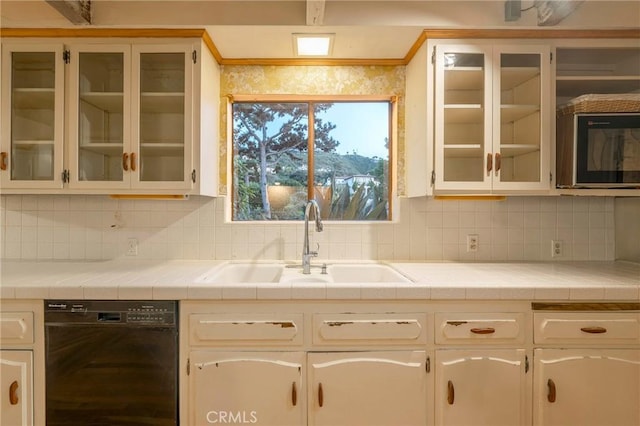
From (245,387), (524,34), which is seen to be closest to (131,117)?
(245,387)

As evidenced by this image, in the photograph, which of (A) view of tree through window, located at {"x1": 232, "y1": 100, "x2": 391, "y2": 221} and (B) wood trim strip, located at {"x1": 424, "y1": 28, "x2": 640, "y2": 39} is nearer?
(B) wood trim strip, located at {"x1": 424, "y1": 28, "x2": 640, "y2": 39}

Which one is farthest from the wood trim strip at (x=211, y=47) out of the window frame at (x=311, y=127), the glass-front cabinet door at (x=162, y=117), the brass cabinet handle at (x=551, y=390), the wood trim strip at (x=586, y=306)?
the brass cabinet handle at (x=551, y=390)

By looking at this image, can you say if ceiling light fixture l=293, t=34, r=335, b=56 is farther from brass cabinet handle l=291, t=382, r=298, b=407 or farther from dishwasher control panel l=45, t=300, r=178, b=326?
brass cabinet handle l=291, t=382, r=298, b=407

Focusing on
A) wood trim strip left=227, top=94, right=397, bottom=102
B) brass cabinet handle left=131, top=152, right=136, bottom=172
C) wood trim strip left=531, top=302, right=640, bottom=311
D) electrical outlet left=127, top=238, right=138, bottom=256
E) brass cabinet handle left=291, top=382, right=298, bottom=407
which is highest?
wood trim strip left=227, top=94, right=397, bottom=102

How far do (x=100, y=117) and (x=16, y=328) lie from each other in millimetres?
1081

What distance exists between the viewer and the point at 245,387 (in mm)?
1590

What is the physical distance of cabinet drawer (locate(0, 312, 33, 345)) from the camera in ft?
5.16

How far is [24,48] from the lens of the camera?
1940 millimetres

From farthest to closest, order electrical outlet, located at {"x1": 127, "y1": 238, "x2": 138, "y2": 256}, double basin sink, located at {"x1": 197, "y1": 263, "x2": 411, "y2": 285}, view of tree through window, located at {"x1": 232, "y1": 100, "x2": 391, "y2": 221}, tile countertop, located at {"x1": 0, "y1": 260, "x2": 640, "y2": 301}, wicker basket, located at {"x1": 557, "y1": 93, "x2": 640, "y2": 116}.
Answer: view of tree through window, located at {"x1": 232, "y1": 100, "x2": 391, "y2": 221} → electrical outlet, located at {"x1": 127, "y1": 238, "x2": 138, "y2": 256} → double basin sink, located at {"x1": 197, "y1": 263, "x2": 411, "y2": 285} → wicker basket, located at {"x1": 557, "y1": 93, "x2": 640, "y2": 116} → tile countertop, located at {"x1": 0, "y1": 260, "x2": 640, "y2": 301}

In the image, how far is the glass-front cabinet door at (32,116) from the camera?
1.94 metres

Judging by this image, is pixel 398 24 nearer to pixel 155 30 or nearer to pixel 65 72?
pixel 155 30

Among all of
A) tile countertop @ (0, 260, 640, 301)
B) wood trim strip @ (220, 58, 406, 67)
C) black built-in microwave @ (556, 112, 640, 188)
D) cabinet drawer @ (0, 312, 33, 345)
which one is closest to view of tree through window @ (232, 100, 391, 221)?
Result: wood trim strip @ (220, 58, 406, 67)

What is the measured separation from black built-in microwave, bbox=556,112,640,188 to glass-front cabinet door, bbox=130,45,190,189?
77.6 inches

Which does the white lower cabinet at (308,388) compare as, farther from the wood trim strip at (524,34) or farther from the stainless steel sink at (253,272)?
the wood trim strip at (524,34)
